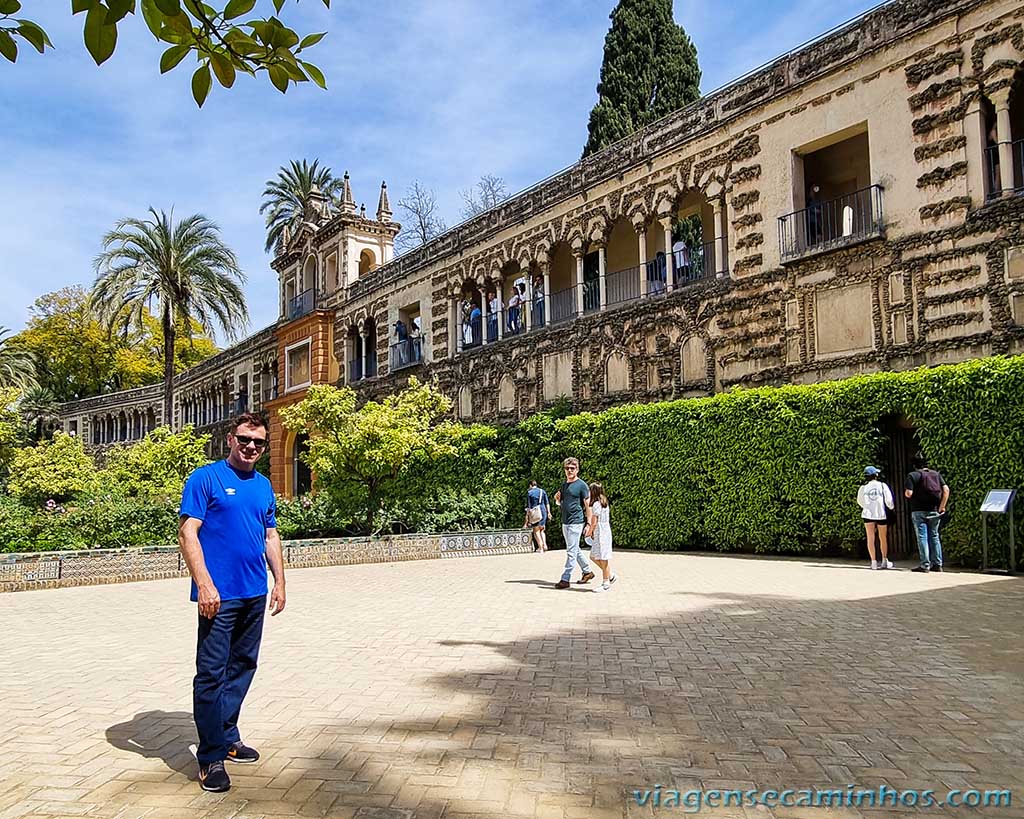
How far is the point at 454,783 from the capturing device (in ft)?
13.7

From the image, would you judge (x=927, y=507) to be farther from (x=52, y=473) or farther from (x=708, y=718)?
(x=52, y=473)

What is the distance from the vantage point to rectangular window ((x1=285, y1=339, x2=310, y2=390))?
127 feet

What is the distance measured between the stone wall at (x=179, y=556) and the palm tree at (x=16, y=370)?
98.2ft

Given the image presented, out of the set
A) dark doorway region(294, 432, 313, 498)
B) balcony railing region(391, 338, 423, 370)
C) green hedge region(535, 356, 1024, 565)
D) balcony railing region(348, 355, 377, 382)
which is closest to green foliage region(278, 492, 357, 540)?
green hedge region(535, 356, 1024, 565)

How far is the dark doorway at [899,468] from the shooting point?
15.9 meters

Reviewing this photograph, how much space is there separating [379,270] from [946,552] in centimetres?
2563

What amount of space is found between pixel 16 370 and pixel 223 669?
4803 centimetres

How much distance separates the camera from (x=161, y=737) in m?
5.00

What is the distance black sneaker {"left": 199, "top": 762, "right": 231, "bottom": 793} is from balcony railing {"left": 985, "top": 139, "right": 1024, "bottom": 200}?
15915mm

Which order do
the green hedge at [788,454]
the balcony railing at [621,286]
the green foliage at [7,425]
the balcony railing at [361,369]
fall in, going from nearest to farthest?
the green hedge at [788,454] < the balcony railing at [621,286] < the green foliage at [7,425] < the balcony railing at [361,369]

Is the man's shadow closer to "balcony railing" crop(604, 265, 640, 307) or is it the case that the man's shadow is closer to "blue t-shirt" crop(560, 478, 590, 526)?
"blue t-shirt" crop(560, 478, 590, 526)

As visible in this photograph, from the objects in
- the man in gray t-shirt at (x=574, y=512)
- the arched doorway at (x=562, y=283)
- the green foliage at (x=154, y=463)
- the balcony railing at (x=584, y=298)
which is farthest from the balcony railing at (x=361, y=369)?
the man in gray t-shirt at (x=574, y=512)

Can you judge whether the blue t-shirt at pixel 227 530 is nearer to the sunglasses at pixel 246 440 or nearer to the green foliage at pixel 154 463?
the sunglasses at pixel 246 440

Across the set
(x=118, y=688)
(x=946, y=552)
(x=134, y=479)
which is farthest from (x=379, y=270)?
(x=118, y=688)
